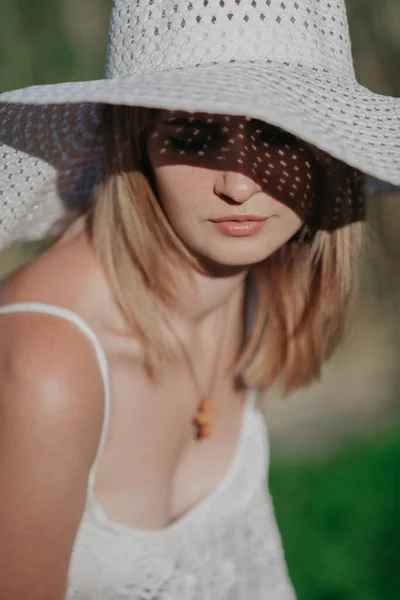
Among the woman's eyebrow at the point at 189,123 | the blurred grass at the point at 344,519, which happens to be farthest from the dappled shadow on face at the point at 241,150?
the blurred grass at the point at 344,519

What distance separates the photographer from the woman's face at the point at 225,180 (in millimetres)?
1324

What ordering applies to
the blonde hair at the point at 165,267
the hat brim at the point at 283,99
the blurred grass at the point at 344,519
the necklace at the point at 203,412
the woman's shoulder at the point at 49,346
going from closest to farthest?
1. the hat brim at the point at 283,99
2. the woman's shoulder at the point at 49,346
3. the blonde hair at the point at 165,267
4. the necklace at the point at 203,412
5. the blurred grass at the point at 344,519

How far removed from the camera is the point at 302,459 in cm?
354

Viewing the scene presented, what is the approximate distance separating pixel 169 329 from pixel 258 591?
2.00 feet

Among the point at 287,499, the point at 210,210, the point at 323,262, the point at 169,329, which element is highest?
the point at 210,210

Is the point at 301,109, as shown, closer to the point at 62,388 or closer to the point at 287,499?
the point at 62,388

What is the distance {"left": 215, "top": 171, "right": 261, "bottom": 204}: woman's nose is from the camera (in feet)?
4.30

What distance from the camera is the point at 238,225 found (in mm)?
1346

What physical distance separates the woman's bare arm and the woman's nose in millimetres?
336

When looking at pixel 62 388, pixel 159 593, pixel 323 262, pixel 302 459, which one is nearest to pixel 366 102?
pixel 323 262

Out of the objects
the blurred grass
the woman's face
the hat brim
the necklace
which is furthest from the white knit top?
the blurred grass

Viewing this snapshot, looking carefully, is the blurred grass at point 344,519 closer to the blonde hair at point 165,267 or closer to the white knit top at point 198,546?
the white knit top at point 198,546

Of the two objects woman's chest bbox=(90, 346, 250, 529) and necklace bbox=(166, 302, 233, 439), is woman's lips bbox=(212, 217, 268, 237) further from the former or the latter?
necklace bbox=(166, 302, 233, 439)

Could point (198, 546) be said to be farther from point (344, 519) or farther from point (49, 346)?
point (344, 519)
